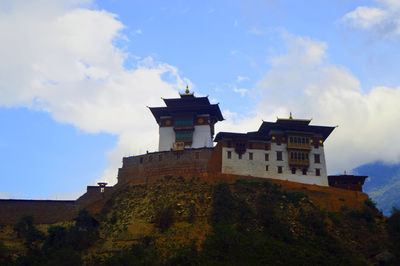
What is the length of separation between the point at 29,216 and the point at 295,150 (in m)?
37.0

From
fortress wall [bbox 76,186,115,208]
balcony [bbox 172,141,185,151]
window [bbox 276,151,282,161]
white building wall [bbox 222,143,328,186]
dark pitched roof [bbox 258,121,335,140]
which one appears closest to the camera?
fortress wall [bbox 76,186,115,208]

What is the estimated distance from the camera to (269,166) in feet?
192

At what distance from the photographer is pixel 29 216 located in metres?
52.6

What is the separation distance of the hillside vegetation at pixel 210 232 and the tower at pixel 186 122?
8732mm

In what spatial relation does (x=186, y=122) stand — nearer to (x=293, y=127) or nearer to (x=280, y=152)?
(x=280, y=152)

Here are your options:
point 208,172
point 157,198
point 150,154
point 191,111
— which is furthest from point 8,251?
point 191,111

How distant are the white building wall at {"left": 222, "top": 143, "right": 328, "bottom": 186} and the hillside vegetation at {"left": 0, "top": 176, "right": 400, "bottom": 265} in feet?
9.78

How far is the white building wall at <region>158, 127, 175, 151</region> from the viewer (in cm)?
6372

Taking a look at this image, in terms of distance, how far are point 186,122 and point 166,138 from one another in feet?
13.1

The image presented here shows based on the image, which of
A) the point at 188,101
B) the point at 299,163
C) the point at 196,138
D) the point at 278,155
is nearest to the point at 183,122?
the point at 196,138

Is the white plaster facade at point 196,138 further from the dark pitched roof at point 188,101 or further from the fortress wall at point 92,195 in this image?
the fortress wall at point 92,195

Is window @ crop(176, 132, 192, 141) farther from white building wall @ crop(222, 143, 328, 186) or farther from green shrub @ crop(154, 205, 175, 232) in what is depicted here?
green shrub @ crop(154, 205, 175, 232)

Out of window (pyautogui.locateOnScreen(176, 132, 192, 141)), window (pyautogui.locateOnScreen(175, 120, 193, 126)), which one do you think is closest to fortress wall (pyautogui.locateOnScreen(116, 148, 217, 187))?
window (pyautogui.locateOnScreen(176, 132, 192, 141))

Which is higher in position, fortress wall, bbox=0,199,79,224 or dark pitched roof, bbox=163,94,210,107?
dark pitched roof, bbox=163,94,210,107
